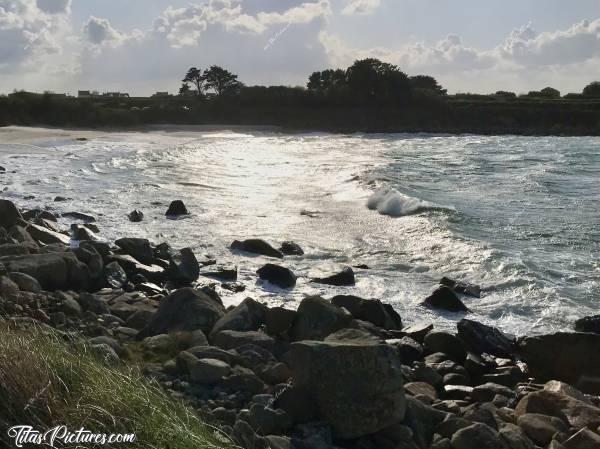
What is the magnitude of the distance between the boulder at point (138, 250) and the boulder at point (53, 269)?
2503 mm

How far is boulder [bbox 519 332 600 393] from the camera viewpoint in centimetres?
801

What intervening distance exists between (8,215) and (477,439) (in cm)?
1017

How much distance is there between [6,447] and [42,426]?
0.19 metres

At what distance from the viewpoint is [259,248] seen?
14.1m

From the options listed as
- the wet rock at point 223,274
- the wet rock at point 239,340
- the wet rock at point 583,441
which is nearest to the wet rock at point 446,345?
the wet rock at point 239,340

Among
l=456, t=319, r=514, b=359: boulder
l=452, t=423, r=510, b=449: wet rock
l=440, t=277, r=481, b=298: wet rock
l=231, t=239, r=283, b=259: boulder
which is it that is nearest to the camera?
l=452, t=423, r=510, b=449: wet rock

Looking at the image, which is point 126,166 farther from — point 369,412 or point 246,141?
point 369,412

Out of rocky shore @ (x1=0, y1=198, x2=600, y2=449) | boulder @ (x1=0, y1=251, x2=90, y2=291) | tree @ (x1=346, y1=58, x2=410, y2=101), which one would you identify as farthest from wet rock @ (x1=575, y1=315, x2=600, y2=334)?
tree @ (x1=346, y1=58, x2=410, y2=101)

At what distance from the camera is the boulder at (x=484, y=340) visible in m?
8.48

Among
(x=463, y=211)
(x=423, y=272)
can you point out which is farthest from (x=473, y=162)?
(x=423, y=272)

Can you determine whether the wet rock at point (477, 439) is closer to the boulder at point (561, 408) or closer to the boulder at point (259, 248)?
the boulder at point (561, 408)

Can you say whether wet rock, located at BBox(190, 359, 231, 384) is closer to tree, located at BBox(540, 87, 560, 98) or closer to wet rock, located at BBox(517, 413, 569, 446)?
wet rock, located at BBox(517, 413, 569, 446)

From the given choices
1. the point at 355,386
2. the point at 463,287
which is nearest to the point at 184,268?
the point at 463,287

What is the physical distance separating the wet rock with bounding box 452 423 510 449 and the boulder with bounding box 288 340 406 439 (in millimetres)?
442
